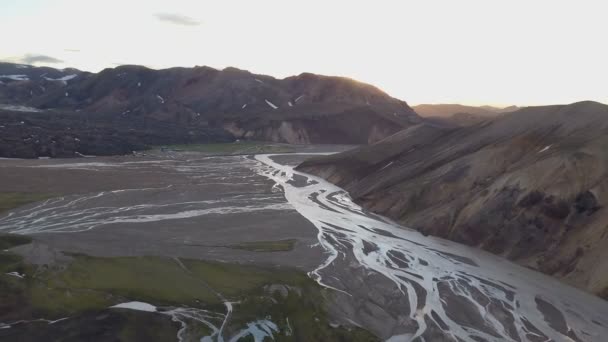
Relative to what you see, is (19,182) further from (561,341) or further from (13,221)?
(561,341)

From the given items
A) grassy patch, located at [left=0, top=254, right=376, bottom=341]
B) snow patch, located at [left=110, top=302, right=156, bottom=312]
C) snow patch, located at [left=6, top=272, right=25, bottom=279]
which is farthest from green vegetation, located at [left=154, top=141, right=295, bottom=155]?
snow patch, located at [left=110, top=302, right=156, bottom=312]

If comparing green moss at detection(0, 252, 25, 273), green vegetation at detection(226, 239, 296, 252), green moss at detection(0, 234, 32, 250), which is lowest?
green vegetation at detection(226, 239, 296, 252)

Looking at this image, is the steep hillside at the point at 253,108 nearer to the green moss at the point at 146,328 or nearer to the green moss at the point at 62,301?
the green moss at the point at 62,301

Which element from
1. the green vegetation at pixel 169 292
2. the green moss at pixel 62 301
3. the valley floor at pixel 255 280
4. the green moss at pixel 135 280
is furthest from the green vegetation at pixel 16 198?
the green moss at pixel 62 301

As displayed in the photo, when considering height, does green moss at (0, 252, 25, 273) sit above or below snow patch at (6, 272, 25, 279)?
above

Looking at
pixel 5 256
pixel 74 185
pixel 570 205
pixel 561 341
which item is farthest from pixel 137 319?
pixel 74 185

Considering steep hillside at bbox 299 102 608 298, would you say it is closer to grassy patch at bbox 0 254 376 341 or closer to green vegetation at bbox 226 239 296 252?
green vegetation at bbox 226 239 296 252

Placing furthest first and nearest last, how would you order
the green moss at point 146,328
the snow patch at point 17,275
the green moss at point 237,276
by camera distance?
the green moss at point 237,276 → the snow patch at point 17,275 → the green moss at point 146,328
